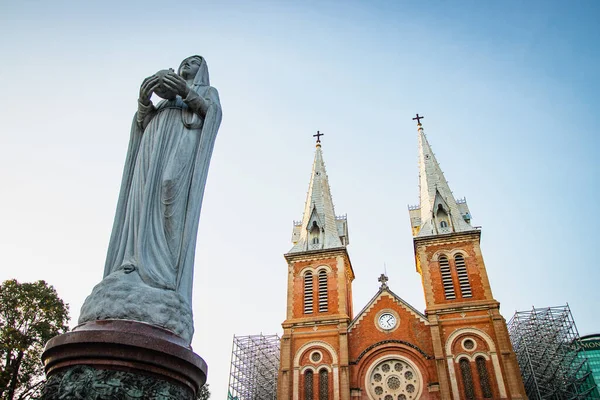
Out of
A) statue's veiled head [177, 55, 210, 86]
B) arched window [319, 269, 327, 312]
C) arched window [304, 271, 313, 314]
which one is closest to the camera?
statue's veiled head [177, 55, 210, 86]

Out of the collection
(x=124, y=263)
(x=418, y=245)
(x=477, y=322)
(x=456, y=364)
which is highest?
(x=418, y=245)

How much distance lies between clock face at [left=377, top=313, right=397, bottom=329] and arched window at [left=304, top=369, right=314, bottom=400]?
469cm

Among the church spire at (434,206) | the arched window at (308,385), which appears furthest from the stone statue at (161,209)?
the church spire at (434,206)

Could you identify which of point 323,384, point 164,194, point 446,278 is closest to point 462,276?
point 446,278

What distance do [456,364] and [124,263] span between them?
22838mm

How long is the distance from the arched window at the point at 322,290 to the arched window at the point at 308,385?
3.57m

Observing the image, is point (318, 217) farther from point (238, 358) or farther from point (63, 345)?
point (63, 345)

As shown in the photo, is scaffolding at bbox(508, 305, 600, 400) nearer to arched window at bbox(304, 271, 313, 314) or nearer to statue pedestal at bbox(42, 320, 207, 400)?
arched window at bbox(304, 271, 313, 314)

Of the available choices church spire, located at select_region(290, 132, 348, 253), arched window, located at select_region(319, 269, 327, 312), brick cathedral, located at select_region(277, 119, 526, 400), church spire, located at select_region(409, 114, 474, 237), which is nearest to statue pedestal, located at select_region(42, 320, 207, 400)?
brick cathedral, located at select_region(277, 119, 526, 400)

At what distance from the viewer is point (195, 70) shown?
5.30 m

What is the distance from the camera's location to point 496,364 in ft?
75.2

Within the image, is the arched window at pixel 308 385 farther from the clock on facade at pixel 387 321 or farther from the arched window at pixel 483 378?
the arched window at pixel 483 378

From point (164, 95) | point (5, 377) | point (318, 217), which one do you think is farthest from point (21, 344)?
point (318, 217)

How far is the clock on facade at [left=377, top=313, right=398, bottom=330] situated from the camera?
25984 millimetres
